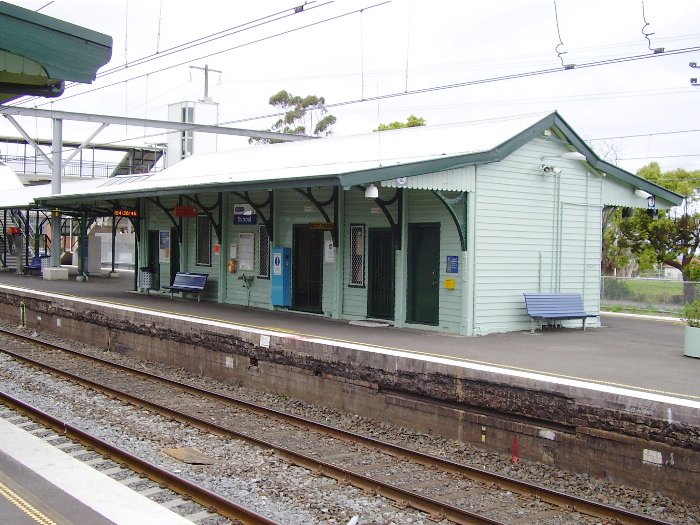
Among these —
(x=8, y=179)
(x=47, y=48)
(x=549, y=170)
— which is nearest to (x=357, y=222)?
(x=549, y=170)

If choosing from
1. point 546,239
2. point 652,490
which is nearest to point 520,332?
point 546,239

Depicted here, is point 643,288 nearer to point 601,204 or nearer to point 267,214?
point 601,204

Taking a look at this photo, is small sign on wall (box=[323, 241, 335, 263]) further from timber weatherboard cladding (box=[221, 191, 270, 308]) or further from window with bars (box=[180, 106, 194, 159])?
window with bars (box=[180, 106, 194, 159])

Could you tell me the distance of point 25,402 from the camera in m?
11.1

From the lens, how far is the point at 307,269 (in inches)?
669

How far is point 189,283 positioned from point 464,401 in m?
12.1

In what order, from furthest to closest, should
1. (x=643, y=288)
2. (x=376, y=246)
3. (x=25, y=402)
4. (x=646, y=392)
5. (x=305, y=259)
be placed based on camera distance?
(x=643, y=288)
(x=305, y=259)
(x=376, y=246)
(x=25, y=402)
(x=646, y=392)

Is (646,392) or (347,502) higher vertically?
(646,392)

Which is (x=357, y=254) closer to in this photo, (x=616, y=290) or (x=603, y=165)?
(x=603, y=165)

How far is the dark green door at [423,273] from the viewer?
14.2 meters

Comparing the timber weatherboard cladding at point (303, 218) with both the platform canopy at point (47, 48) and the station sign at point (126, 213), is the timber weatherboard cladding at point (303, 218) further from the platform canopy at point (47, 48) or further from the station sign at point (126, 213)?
the platform canopy at point (47, 48)

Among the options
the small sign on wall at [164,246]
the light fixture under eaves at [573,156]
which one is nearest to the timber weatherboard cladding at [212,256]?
the small sign on wall at [164,246]

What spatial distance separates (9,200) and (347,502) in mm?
29315

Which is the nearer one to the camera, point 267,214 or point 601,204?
point 601,204
